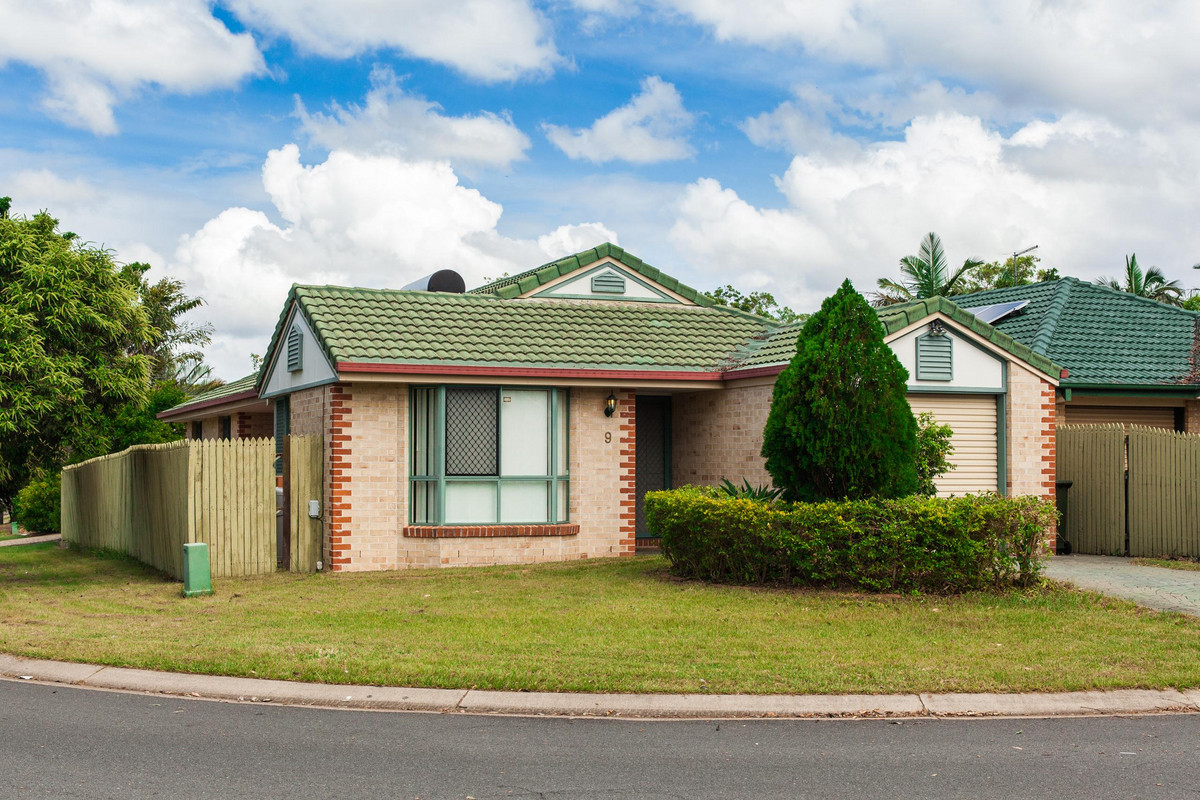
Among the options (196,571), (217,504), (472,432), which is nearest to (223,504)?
(217,504)

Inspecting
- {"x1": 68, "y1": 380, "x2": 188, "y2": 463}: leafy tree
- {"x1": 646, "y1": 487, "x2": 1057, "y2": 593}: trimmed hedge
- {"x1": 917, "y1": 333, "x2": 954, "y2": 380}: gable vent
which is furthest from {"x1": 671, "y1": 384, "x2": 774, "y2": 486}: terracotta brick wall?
{"x1": 68, "y1": 380, "x2": 188, "y2": 463}: leafy tree

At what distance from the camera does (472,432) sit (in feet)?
50.4

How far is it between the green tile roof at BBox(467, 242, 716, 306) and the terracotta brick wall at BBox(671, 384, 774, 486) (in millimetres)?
2179

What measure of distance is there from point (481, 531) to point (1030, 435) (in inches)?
306

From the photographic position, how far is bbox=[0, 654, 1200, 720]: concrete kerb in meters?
7.54

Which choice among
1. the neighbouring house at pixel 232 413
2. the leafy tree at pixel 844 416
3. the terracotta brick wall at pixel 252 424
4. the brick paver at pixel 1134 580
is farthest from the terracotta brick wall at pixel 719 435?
the terracotta brick wall at pixel 252 424

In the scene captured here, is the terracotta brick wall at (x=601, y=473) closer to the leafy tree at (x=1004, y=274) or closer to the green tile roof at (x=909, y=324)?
the green tile roof at (x=909, y=324)

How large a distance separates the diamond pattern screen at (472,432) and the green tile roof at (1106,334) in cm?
919

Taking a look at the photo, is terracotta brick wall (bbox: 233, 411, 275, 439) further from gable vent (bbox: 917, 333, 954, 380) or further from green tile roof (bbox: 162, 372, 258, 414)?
gable vent (bbox: 917, 333, 954, 380)

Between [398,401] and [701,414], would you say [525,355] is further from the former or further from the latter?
[701,414]

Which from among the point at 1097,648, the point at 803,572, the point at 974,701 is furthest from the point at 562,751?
the point at 803,572

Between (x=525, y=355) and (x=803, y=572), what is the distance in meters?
5.44

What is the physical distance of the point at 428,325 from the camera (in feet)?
52.4

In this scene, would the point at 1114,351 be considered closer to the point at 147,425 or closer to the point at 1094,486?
the point at 1094,486
